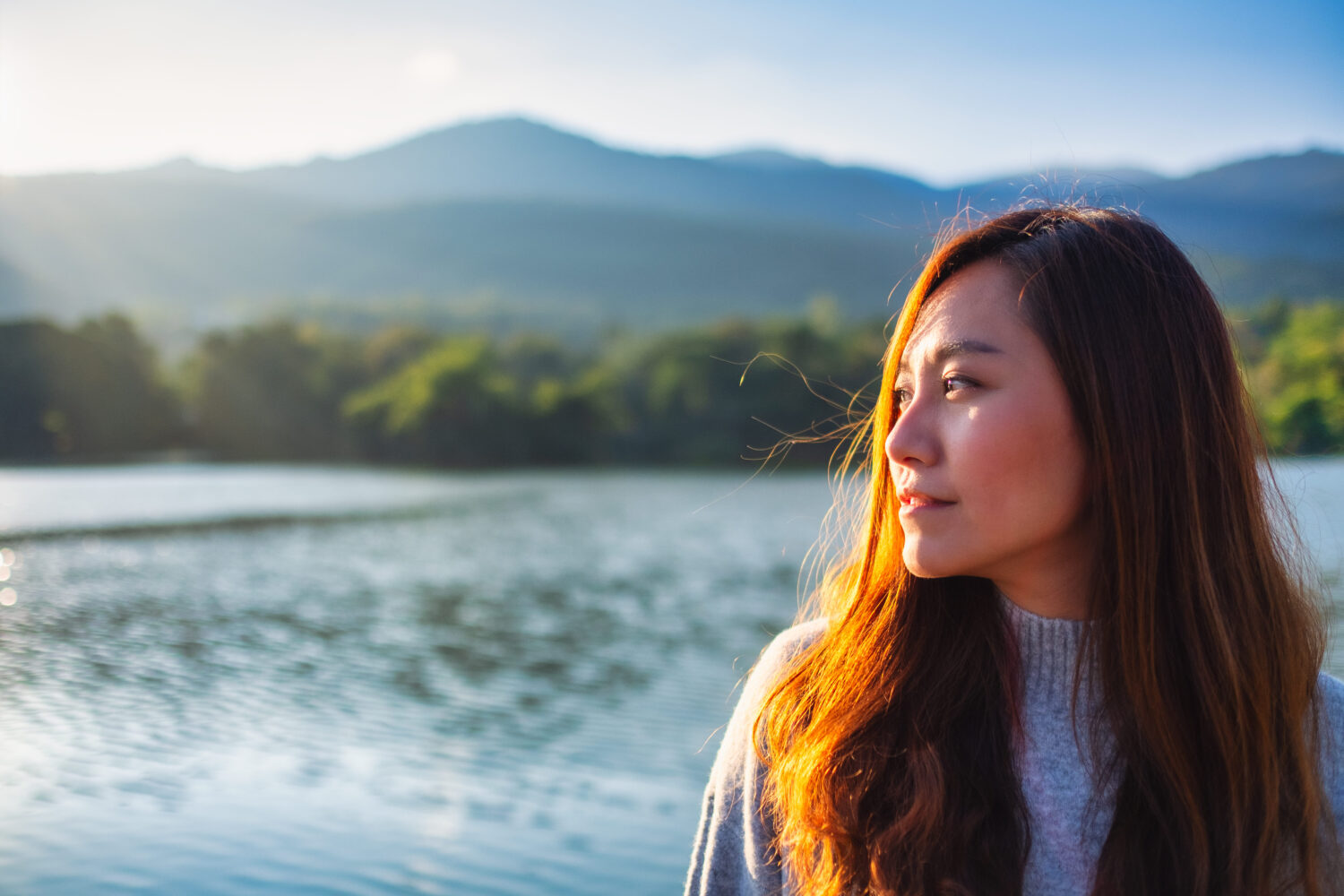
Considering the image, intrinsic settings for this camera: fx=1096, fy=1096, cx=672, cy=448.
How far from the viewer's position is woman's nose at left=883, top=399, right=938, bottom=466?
3.70 feet

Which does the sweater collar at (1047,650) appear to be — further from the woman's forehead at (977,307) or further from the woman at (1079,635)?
the woman's forehead at (977,307)

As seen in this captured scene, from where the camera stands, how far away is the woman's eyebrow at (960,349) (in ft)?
3.60

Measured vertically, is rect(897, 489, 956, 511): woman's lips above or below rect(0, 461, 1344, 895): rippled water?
above

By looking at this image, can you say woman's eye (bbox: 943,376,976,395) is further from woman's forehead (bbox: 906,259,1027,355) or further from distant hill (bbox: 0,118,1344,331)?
distant hill (bbox: 0,118,1344,331)

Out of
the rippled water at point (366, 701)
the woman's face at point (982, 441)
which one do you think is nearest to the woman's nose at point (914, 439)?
the woman's face at point (982, 441)

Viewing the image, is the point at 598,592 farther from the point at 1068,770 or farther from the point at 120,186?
the point at 120,186

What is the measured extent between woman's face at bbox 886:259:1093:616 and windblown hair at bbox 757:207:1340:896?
0.02 m

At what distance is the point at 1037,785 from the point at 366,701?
7.68 metres

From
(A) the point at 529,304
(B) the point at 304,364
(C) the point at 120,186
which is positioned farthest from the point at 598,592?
(C) the point at 120,186

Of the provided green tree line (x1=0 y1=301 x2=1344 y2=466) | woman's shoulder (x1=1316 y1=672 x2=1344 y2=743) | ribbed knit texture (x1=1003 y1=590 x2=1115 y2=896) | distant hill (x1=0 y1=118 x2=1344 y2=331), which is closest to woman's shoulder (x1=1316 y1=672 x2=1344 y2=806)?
woman's shoulder (x1=1316 y1=672 x2=1344 y2=743)

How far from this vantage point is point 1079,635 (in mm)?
1196

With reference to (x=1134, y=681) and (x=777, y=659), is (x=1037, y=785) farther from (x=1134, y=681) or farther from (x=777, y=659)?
(x=777, y=659)

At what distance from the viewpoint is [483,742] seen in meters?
7.32

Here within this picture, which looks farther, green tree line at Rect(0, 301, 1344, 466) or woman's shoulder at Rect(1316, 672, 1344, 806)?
green tree line at Rect(0, 301, 1344, 466)
